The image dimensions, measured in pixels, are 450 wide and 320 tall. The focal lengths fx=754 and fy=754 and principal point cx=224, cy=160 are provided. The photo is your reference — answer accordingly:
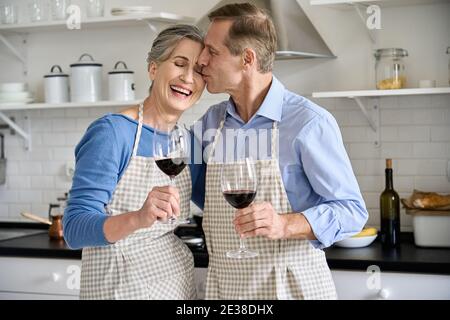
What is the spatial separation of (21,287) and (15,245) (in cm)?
16

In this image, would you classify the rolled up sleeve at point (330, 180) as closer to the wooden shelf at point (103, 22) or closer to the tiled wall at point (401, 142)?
the tiled wall at point (401, 142)

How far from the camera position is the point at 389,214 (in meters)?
2.72

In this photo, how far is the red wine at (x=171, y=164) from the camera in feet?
5.41

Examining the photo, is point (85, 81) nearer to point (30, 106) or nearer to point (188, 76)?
point (30, 106)

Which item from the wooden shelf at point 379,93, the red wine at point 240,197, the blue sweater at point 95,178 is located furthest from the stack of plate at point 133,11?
the red wine at point 240,197

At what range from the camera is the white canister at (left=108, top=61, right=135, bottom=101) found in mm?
3148

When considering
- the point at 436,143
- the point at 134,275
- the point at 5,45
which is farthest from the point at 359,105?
the point at 5,45

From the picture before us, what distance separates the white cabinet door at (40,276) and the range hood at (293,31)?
3.36 feet

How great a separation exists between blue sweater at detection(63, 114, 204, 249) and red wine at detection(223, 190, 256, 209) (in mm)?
274

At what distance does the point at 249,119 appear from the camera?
1.84 meters

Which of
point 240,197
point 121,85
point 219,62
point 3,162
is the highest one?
point 121,85

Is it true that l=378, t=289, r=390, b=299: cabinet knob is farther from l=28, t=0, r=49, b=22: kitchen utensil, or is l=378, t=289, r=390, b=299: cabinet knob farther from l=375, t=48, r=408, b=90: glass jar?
l=28, t=0, r=49, b=22: kitchen utensil

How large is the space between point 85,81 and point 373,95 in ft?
4.06

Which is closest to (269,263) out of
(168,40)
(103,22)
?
(168,40)
